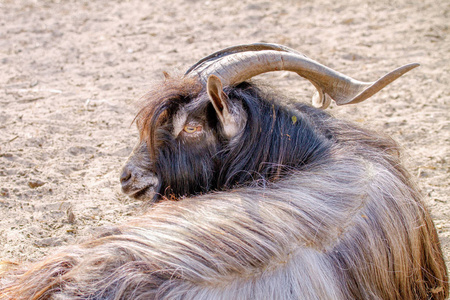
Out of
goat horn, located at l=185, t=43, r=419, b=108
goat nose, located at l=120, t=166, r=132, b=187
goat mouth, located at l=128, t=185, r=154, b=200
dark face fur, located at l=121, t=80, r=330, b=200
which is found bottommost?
goat mouth, located at l=128, t=185, r=154, b=200

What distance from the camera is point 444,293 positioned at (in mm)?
3334

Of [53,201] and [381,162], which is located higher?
[381,162]

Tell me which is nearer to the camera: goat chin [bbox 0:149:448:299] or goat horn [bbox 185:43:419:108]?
goat chin [bbox 0:149:448:299]

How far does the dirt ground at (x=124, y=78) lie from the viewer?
441 cm

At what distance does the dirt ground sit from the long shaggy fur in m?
0.59

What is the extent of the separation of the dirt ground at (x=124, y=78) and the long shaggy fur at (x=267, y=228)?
59 cm

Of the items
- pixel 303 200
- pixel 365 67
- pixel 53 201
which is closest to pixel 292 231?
pixel 303 200

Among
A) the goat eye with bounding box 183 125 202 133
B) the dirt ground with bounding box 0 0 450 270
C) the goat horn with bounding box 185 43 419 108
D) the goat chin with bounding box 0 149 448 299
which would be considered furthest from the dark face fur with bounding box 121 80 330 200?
the dirt ground with bounding box 0 0 450 270

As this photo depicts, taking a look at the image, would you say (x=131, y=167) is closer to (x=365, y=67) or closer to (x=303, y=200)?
(x=303, y=200)

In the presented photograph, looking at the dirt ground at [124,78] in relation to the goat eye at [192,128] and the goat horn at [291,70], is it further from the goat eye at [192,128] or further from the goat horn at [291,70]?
the goat eye at [192,128]

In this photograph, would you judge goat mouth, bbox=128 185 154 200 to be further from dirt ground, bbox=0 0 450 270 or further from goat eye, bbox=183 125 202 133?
goat eye, bbox=183 125 202 133

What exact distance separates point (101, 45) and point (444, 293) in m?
6.38

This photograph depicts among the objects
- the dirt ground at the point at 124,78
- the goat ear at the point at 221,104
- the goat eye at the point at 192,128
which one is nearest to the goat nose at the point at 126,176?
the dirt ground at the point at 124,78

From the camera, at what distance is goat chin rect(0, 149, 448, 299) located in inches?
97.5
